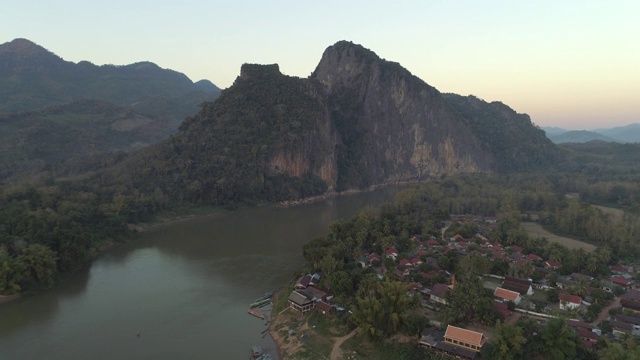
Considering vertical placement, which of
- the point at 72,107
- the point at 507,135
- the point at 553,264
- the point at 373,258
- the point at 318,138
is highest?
the point at 72,107

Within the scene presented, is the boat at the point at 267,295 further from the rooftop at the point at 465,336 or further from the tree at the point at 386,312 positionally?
the rooftop at the point at 465,336

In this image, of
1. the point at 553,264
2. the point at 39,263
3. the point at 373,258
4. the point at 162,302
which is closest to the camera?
the point at 162,302

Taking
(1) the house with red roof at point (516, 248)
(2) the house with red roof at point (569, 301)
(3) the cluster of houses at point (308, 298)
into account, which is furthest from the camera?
(1) the house with red roof at point (516, 248)

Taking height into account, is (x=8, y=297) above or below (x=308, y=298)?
above

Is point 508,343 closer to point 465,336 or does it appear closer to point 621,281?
point 465,336

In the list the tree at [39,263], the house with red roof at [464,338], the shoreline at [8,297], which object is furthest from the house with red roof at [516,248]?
the shoreline at [8,297]

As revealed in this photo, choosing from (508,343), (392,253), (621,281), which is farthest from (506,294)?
(392,253)

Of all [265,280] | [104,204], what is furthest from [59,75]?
[265,280]
